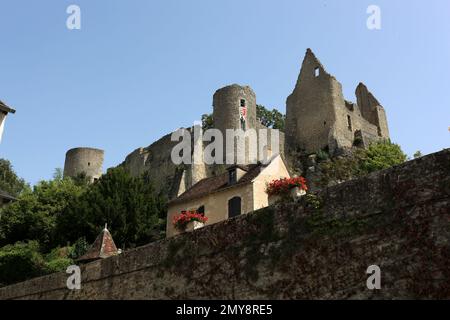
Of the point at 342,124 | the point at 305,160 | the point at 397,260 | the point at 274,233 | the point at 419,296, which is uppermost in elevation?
the point at 342,124

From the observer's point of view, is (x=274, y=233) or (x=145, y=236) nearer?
(x=274, y=233)

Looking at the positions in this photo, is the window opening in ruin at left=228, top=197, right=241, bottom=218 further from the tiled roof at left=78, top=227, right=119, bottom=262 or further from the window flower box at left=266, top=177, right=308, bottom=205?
the tiled roof at left=78, top=227, right=119, bottom=262

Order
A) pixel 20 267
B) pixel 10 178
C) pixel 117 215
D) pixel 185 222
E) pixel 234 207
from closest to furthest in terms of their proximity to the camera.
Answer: pixel 185 222 < pixel 234 207 < pixel 20 267 < pixel 117 215 < pixel 10 178

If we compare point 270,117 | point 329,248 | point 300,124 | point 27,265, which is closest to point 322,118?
point 300,124

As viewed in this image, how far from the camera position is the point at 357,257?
20.0ft

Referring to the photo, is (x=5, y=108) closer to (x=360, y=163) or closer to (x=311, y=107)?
(x=360, y=163)

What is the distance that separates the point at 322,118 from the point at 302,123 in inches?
77.3

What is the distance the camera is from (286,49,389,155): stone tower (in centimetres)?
3947

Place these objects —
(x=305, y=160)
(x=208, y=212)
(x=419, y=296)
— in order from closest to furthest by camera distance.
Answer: (x=419, y=296), (x=208, y=212), (x=305, y=160)

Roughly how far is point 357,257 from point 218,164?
33.3 m

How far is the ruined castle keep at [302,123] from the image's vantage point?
129 feet

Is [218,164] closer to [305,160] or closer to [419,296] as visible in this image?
[305,160]

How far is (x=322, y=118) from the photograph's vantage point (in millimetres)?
40438
